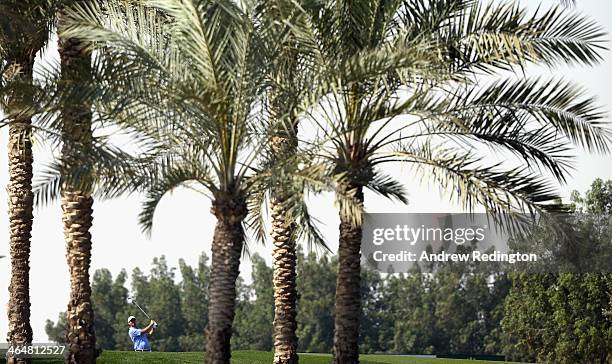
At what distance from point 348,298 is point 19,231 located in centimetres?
688

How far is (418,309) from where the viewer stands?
59.1 meters

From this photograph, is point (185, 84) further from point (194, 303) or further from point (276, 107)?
point (194, 303)

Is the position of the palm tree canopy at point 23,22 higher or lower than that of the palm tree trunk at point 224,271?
higher

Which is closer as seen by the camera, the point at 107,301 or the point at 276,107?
the point at 276,107

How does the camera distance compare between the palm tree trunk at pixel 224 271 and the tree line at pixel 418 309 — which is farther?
the tree line at pixel 418 309

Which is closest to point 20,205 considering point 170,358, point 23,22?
point 23,22

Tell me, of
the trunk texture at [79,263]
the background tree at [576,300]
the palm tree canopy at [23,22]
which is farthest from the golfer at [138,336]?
the background tree at [576,300]

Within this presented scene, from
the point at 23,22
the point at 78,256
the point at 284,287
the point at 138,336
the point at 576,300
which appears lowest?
the point at 138,336

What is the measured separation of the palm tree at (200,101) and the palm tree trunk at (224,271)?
1 centimetres

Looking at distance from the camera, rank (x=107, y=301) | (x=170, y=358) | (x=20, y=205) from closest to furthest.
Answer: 1. (x=20, y=205)
2. (x=170, y=358)
3. (x=107, y=301)

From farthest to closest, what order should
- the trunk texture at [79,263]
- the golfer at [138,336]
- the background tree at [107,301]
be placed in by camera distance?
the background tree at [107,301]
the golfer at [138,336]
the trunk texture at [79,263]

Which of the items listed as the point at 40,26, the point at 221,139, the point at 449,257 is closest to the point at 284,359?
the point at 221,139

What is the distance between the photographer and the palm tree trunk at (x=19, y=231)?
2028 cm

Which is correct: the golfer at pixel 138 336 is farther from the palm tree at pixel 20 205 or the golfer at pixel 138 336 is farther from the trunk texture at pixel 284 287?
the trunk texture at pixel 284 287
